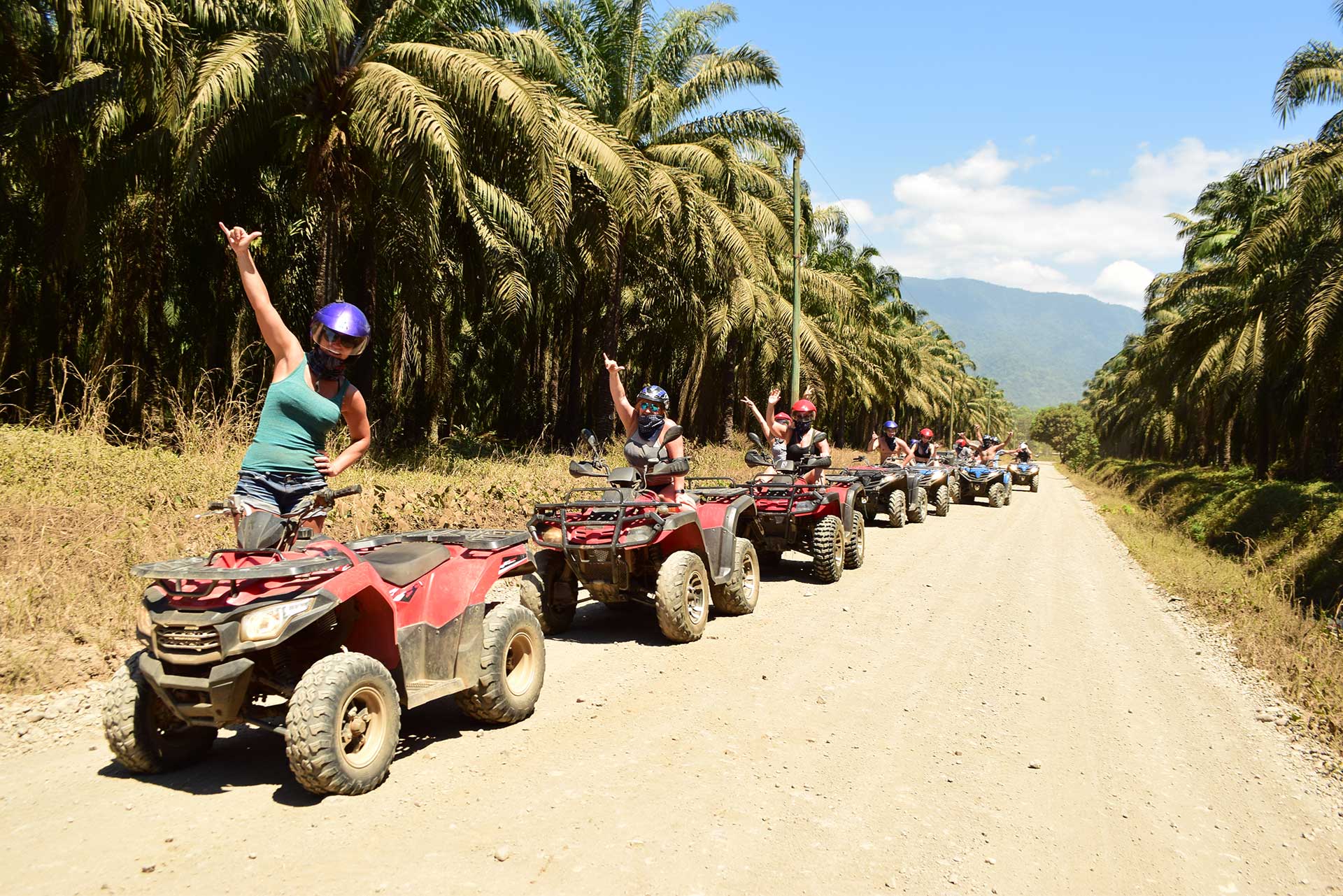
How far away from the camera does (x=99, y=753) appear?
459 cm

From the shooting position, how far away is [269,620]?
3.92 m

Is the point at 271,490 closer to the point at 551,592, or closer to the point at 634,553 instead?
the point at 551,592

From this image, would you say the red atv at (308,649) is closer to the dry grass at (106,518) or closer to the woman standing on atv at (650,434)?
the dry grass at (106,518)

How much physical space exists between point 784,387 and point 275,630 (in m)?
30.3

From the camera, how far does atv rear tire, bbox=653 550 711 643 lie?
710 cm

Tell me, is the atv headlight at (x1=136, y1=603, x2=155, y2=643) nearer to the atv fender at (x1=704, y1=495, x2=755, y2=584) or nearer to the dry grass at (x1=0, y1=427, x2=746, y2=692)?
the dry grass at (x1=0, y1=427, x2=746, y2=692)

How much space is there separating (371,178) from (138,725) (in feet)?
37.9

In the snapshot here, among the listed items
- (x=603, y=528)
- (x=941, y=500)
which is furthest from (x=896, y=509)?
(x=603, y=528)

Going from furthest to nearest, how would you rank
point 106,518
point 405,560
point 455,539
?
point 106,518
point 455,539
point 405,560

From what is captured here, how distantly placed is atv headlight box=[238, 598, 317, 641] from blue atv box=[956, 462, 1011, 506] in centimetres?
2231

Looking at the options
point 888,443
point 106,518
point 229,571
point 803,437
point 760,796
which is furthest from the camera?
point 888,443

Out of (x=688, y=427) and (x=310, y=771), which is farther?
(x=688, y=427)

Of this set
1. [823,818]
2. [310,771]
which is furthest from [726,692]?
[310,771]

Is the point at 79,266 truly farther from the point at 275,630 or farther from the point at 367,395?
the point at 275,630
